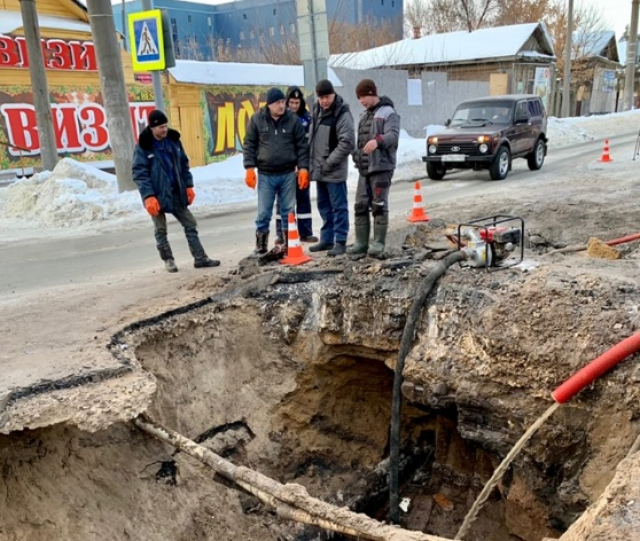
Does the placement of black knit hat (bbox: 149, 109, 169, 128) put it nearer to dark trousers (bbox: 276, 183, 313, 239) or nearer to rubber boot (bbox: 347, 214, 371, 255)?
dark trousers (bbox: 276, 183, 313, 239)

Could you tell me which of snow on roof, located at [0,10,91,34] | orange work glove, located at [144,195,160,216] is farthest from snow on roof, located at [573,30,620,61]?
orange work glove, located at [144,195,160,216]

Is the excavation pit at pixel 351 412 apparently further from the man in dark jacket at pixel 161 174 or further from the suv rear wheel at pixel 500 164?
the suv rear wheel at pixel 500 164

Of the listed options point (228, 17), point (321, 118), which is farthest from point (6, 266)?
point (228, 17)

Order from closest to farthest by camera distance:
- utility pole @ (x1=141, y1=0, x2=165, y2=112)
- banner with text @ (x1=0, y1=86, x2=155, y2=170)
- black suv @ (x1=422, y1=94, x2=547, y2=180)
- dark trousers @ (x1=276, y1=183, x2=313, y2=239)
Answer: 1. dark trousers @ (x1=276, y1=183, x2=313, y2=239)
2. utility pole @ (x1=141, y1=0, x2=165, y2=112)
3. black suv @ (x1=422, y1=94, x2=547, y2=180)
4. banner with text @ (x1=0, y1=86, x2=155, y2=170)

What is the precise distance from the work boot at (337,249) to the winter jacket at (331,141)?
2.39ft

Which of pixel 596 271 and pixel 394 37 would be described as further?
pixel 394 37

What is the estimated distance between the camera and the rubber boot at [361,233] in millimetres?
6160

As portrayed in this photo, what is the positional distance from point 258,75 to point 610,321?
16528 millimetres

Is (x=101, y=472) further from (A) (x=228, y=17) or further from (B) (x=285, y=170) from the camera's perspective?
(A) (x=228, y=17)

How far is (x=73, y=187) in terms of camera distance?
1202 centimetres

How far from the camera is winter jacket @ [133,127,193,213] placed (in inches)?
244

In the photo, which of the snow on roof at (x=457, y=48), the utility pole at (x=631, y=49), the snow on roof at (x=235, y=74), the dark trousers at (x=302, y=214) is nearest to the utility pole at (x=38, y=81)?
the snow on roof at (x=235, y=74)

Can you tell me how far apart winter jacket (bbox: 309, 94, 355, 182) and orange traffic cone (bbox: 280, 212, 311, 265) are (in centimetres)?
68

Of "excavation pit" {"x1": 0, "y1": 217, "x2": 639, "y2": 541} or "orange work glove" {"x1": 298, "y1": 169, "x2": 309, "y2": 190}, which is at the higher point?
"orange work glove" {"x1": 298, "y1": 169, "x2": 309, "y2": 190}
